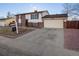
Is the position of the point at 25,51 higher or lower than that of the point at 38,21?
lower

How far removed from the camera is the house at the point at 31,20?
2.17m

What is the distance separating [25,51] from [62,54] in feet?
1.56

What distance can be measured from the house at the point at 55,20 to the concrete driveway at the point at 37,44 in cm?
6

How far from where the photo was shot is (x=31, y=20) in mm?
2195

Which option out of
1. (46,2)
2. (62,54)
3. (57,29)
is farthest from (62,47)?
(46,2)

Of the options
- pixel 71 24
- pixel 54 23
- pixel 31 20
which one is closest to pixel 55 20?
pixel 54 23

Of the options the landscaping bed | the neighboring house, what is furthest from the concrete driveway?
the neighboring house

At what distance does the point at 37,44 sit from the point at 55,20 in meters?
0.39

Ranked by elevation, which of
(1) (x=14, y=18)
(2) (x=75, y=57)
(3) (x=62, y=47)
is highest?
(1) (x=14, y=18)

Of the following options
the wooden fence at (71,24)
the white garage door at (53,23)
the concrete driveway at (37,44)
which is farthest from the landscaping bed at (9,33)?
the wooden fence at (71,24)

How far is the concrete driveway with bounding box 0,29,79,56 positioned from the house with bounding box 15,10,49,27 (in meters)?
0.10

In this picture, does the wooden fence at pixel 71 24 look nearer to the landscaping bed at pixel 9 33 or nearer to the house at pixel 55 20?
the house at pixel 55 20

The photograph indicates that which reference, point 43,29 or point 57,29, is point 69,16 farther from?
point 43,29

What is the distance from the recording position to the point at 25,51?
7.00 feet
